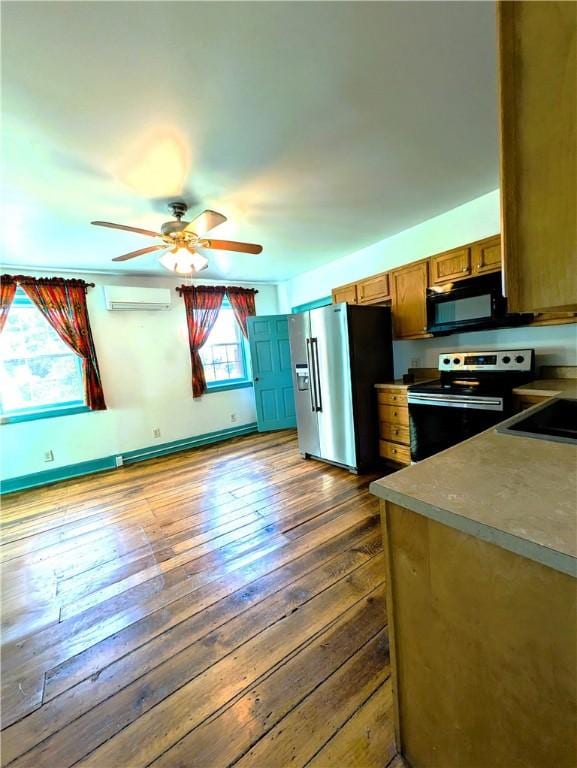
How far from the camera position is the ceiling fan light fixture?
8.13 feet

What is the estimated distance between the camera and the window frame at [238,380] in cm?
483

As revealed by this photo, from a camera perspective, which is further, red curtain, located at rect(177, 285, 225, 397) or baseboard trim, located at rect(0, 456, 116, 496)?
red curtain, located at rect(177, 285, 225, 397)

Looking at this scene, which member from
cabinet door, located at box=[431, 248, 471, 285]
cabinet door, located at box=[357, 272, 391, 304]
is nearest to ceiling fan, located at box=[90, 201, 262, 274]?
cabinet door, located at box=[357, 272, 391, 304]

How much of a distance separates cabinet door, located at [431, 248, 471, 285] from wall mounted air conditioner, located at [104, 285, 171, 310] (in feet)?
10.9

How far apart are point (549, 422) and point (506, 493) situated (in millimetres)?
980

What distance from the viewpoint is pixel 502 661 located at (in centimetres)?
69

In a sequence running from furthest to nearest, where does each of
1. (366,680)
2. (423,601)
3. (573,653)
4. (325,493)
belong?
(325,493) < (366,680) < (423,601) < (573,653)

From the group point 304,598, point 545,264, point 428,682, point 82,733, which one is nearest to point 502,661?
point 428,682

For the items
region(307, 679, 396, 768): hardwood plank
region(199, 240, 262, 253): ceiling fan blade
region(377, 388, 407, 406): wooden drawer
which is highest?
region(199, 240, 262, 253): ceiling fan blade

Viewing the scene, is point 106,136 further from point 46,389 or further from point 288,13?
point 46,389

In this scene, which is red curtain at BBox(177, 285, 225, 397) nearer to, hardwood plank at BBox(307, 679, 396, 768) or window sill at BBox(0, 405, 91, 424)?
window sill at BBox(0, 405, 91, 424)

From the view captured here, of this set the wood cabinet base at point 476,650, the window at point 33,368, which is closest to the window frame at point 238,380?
the window at point 33,368

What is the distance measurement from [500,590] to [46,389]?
4.54m

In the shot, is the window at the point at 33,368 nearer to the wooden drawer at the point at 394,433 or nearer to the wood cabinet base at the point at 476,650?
the wooden drawer at the point at 394,433
